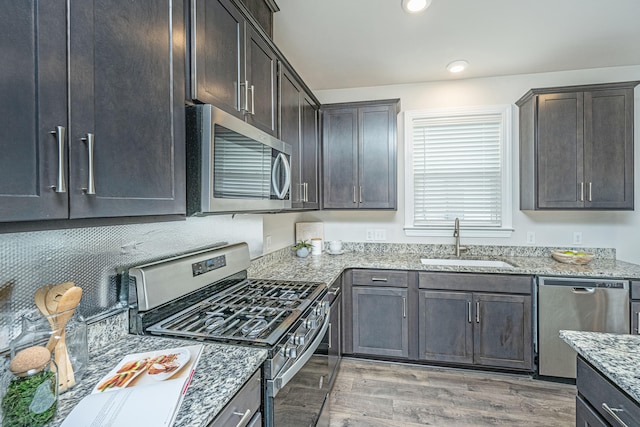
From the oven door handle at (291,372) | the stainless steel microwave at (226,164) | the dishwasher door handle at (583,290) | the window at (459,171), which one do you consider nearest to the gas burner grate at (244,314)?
the oven door handle at (291,372)

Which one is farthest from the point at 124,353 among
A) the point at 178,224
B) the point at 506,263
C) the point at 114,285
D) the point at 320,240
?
the point at 506,263

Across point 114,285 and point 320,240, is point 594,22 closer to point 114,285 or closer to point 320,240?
point 320,240

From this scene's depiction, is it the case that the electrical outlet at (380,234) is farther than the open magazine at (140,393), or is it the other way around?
the electrical outlet at (380,234)

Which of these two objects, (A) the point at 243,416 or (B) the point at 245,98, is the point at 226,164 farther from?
(A) the point at 243,416

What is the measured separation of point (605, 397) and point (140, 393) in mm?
1347

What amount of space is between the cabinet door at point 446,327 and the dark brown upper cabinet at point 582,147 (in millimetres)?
1100

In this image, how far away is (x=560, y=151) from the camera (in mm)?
2617

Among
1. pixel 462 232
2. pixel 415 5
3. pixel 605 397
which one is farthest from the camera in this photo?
pixel 462 232

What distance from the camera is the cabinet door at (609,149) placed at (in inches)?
98.6

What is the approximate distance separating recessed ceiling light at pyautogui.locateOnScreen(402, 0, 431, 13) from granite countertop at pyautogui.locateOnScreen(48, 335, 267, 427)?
6.74ft

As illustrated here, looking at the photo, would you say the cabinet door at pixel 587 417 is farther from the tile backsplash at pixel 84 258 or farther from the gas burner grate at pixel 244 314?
the tile backsplash at pixel 84 258

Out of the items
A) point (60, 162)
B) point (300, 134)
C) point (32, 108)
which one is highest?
point (300, 134)

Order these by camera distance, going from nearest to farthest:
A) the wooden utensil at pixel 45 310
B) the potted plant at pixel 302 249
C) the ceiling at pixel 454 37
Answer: the wooden utensil at pixel 45 310
the ceiling at pixel 454 37
the potted plant at pixel 302 249

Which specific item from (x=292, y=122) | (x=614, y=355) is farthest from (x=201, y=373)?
(x=292, y=122)
